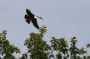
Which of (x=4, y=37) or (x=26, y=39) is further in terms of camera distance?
(x=4, y=37)

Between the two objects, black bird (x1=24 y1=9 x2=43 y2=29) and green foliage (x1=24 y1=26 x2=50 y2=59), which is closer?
black bird (x1=24 y1=9 x2=43 y2=29)

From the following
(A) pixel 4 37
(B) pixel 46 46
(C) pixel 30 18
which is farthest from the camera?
(A) pixel 4 37

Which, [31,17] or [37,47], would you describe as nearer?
[31,17]

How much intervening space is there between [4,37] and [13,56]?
2164mm

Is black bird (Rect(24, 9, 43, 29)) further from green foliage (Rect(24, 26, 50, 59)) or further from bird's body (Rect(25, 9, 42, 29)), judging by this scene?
green foliage (Rect(24, 26, 50, 59))

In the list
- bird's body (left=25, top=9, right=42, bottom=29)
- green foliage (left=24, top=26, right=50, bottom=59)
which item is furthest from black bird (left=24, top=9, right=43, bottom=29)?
green foliage (left=24, top=26, right=50, bottom=59)

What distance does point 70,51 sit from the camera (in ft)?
78.6

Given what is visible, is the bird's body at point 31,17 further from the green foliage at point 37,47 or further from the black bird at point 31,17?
the green foliage at point 37,47

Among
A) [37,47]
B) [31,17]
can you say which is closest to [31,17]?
[31,17]

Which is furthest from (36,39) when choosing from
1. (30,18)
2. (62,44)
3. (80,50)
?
(30,18)

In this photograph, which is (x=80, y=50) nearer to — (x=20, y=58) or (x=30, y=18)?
(x=20, y=58)

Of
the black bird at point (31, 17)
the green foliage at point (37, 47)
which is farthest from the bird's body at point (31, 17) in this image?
the green foliage at point (37, 47)

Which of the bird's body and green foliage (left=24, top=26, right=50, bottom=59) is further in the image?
green foliage (left=24, top=26, right=50, bottom=59)

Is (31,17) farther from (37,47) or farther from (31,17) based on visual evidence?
(37,47)
